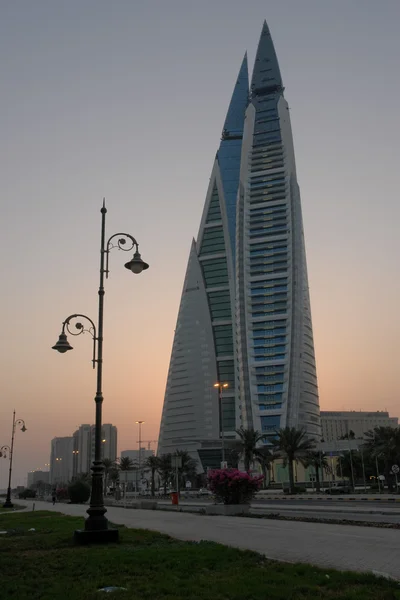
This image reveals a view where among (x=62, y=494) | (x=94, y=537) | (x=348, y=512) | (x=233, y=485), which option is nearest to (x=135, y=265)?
(x=94, y=537)

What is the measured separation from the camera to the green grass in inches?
349

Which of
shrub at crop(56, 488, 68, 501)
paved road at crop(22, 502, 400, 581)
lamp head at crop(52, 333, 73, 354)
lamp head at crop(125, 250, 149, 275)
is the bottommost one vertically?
shrub at crop(56, 488, 68, 501)

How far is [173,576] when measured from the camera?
10445 millimetres

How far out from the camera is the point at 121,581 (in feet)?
33.4

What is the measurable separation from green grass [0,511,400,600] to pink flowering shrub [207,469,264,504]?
16791mm

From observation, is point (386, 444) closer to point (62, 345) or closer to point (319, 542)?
point (319, 542)

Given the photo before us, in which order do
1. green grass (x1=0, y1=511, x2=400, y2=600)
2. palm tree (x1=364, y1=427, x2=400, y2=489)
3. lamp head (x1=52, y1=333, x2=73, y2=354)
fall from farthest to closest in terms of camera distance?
palm tree (x1=364, y1=427, x2=400, y2=489) < lamp head (x1=52, y1=333, x2=73, y2=354) < green grass (x1=0, y1=511, x2=400, y2=600)

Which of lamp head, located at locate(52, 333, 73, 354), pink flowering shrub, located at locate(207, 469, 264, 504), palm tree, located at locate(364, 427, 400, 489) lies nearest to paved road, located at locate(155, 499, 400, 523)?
pink flowering shrub, located at locate(207, 469, 264, 504)

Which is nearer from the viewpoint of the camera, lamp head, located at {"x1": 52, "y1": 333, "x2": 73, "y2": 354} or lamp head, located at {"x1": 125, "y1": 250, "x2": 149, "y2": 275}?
lamp head, located at {"x1": 125, "y1": 250, "x2": 149, "y2": 275}

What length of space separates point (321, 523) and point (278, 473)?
153 meters

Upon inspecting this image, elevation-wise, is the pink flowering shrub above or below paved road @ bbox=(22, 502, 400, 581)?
above

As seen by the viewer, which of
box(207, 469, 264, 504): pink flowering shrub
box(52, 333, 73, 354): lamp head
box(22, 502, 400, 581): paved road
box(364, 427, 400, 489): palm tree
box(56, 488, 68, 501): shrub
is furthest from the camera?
box(56, 488, 68, 501): shrub

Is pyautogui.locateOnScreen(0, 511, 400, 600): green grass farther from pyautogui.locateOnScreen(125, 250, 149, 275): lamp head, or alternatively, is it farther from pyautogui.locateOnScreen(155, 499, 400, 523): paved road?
pyautogui.locateOnScreen(155, 499, 400, 523): paved road

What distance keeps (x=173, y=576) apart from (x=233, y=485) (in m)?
21.9
